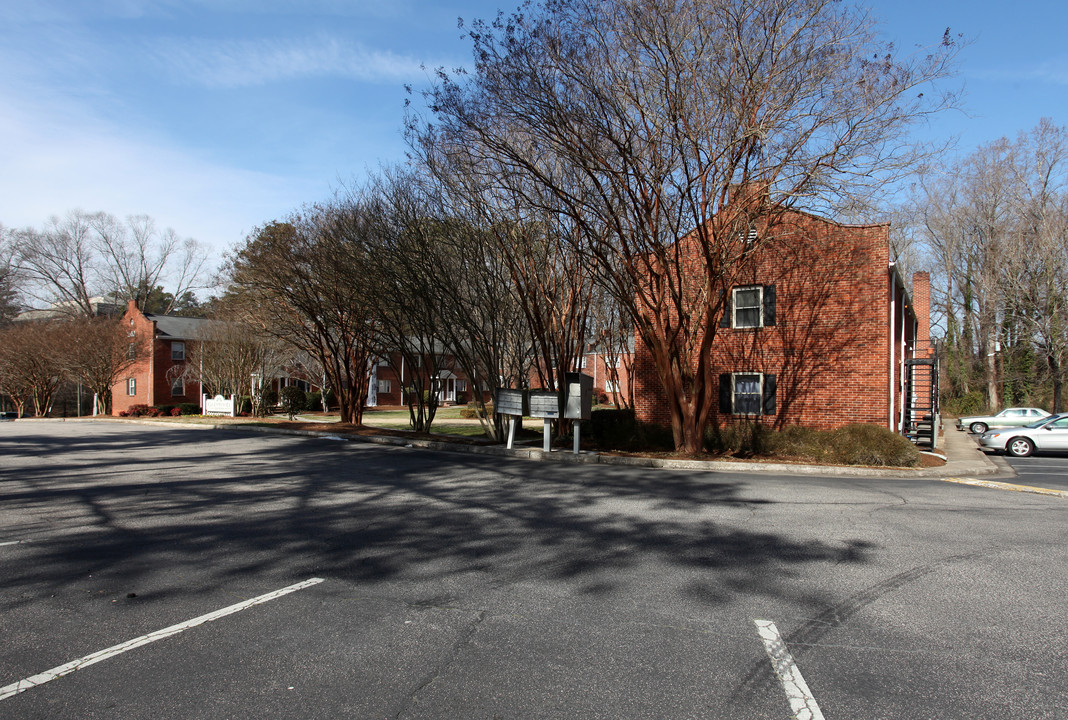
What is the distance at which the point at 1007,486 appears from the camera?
41.5ft

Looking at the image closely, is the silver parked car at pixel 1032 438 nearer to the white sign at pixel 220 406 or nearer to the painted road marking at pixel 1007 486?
the painted road marking at pixel 1007 486

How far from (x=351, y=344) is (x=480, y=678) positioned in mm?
22739

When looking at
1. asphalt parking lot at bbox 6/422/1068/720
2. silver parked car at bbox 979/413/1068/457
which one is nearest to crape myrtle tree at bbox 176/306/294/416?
asphalt parking lot at bbox 6/422/1068/720

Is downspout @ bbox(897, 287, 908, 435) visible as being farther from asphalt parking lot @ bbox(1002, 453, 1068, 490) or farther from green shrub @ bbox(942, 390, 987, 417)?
green shrub @ bbox(942, 390, 987, 417)

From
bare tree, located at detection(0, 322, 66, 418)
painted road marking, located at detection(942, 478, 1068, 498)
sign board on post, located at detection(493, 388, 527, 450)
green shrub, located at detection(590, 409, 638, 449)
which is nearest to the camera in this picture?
painted road marking, located at detection(942, 478, 1068, 498)

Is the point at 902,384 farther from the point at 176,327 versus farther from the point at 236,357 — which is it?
the point at 176,327

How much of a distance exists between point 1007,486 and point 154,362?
48.4 metres

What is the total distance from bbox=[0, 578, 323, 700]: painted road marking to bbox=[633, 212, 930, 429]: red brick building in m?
15.0

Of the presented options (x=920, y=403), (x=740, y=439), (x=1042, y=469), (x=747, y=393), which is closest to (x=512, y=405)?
(x=740, y=439)

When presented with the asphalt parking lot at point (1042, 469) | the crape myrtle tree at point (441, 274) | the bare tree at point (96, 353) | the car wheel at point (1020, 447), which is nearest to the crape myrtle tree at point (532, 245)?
the crape myrtle tree at point (441, 274)

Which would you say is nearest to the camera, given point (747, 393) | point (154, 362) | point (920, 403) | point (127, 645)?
point (127, 645)

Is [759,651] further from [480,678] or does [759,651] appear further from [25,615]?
[25,615]

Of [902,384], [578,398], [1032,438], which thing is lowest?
[1032,438]

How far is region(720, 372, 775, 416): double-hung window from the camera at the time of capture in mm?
19016
